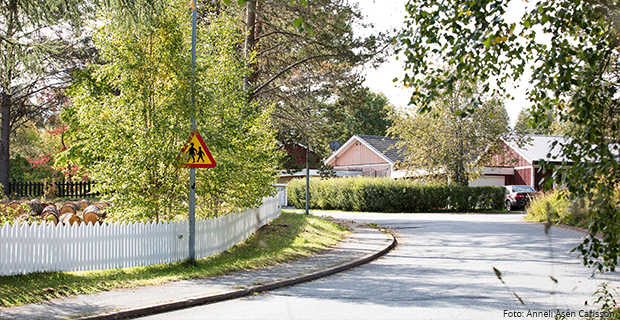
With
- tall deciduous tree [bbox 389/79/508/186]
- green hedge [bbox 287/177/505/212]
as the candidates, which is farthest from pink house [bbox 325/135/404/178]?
green hedge [bbox 287/177/505/212]

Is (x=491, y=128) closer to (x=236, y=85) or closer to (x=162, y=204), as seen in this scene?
(x=236, y=85)

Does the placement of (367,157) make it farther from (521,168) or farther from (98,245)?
(98,245)

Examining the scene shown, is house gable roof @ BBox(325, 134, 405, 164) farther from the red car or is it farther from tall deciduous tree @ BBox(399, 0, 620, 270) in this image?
tall deciduous tree @ BBox(399, 0, 620, 270)

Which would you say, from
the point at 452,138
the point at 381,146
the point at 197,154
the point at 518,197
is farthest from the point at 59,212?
the point at 381,146

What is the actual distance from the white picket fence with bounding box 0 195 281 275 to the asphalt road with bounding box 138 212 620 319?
3.33m

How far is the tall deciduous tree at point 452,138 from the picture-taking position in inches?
1288

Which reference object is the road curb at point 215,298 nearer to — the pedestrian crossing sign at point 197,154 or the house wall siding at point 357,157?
the pedestrian crossing sign at point 197,154

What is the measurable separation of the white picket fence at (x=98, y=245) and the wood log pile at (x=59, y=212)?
128 cm

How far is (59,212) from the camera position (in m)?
18.4

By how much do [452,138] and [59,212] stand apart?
23.8 meters

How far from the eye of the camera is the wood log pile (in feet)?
43.2

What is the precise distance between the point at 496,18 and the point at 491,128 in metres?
30.2

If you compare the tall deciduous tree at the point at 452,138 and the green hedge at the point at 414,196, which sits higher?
the tall deciduous tree at the point at 452,138

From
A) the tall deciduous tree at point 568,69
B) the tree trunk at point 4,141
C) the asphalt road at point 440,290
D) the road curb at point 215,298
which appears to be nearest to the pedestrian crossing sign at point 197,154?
the road curb at point 215,298
